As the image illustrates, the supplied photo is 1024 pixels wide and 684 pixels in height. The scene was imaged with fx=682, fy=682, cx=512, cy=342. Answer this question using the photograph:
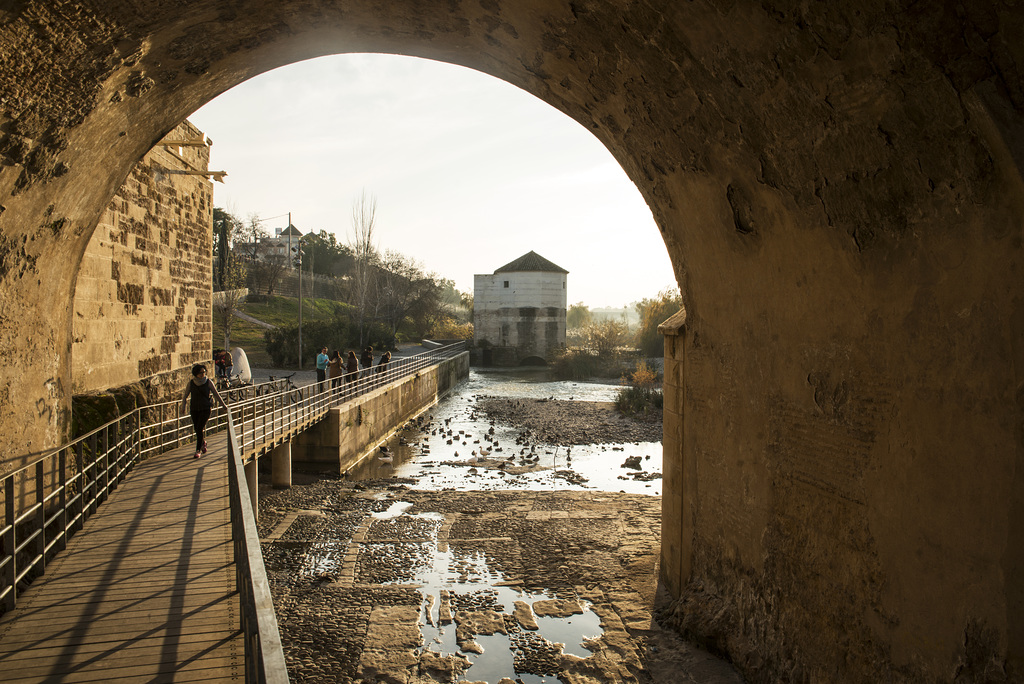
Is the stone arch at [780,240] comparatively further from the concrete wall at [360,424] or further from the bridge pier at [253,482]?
the concrete wall at [360,424]

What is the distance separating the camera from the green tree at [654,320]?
4078 centimetres

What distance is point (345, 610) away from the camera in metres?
6.78

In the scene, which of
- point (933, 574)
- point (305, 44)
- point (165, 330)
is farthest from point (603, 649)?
point (165, 330)

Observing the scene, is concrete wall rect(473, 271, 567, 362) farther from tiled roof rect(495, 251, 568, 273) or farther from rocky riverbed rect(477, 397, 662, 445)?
rocky riverbed rect(477, 397, 662, 445)

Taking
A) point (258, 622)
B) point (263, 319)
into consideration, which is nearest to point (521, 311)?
point (263, 319)

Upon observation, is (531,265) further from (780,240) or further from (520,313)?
(780,240)

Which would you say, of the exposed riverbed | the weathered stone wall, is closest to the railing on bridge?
the weathered stone wall

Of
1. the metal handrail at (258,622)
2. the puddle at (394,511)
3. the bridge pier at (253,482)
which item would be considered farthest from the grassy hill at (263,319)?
the metal handrail at (258,622)

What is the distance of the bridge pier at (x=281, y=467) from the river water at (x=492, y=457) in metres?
1.54

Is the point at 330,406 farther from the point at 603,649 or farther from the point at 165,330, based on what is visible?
the point at 603,649

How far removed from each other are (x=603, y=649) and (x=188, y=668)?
357 cm

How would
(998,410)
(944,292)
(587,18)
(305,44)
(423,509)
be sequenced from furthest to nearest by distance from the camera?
(423,509)
(305,44)
(587,18)
(944,292)
(998,410)

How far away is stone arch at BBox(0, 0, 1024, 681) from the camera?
2.74 m

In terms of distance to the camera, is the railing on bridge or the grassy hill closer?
the railing on bridge
